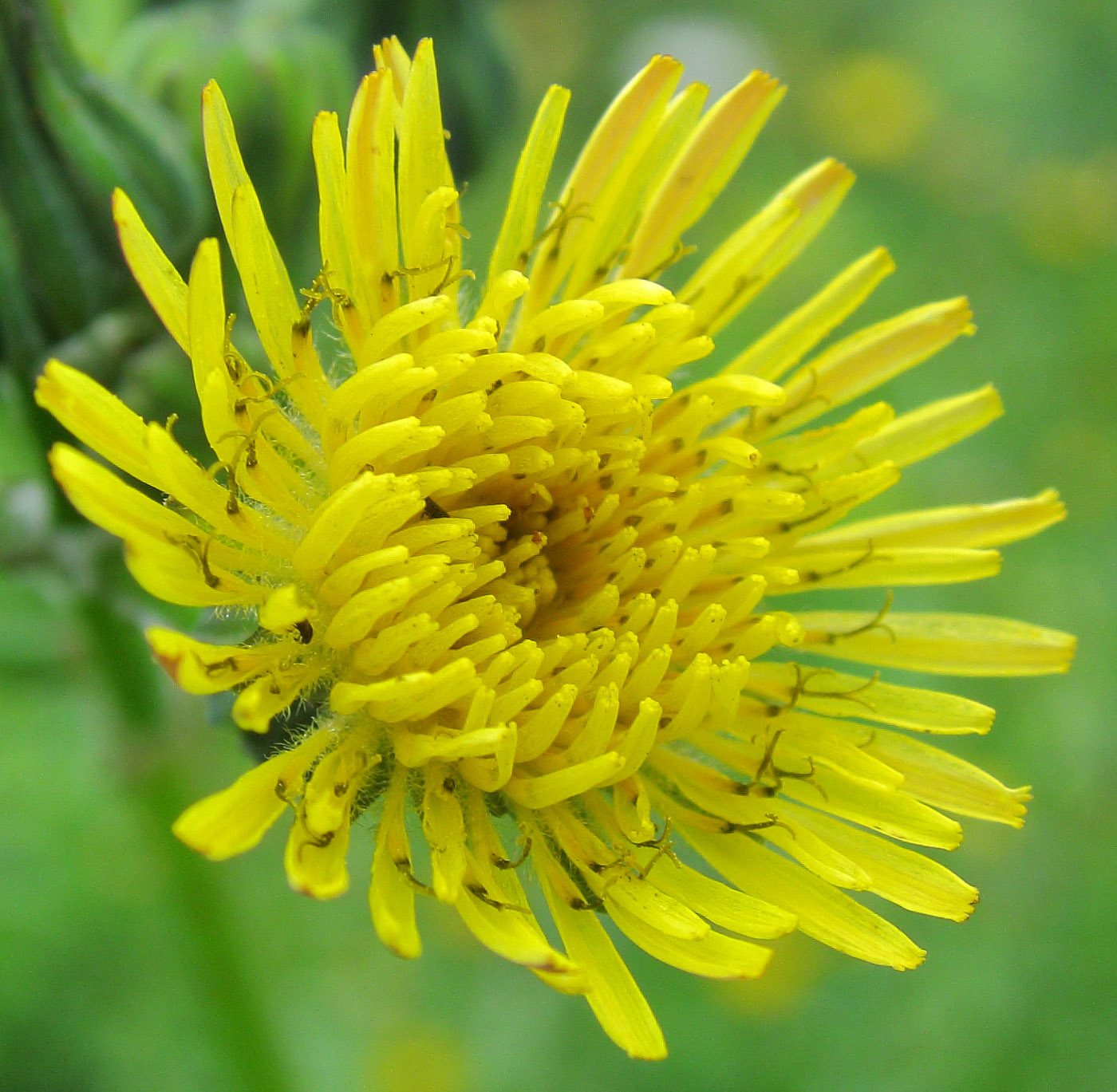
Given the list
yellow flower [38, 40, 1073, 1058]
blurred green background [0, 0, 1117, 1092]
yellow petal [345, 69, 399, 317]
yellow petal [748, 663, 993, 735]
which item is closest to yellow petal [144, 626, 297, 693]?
yellow flower [38, 40, 1073, 1058]

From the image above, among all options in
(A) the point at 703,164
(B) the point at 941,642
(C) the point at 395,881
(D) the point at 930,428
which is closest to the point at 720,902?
(C) the point at 395,881

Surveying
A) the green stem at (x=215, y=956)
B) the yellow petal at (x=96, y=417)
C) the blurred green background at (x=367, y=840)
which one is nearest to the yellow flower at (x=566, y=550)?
the yellow petal at (x=96, y=417)

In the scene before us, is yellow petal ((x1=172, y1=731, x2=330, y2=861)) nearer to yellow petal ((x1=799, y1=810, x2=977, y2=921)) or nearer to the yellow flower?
the yellow flower

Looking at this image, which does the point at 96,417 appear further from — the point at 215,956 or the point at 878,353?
the point at 215,956

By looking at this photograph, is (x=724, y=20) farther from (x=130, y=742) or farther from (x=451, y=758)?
(x=451, y=758)

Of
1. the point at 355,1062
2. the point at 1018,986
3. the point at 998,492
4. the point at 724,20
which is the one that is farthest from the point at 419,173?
the point at 724,20
